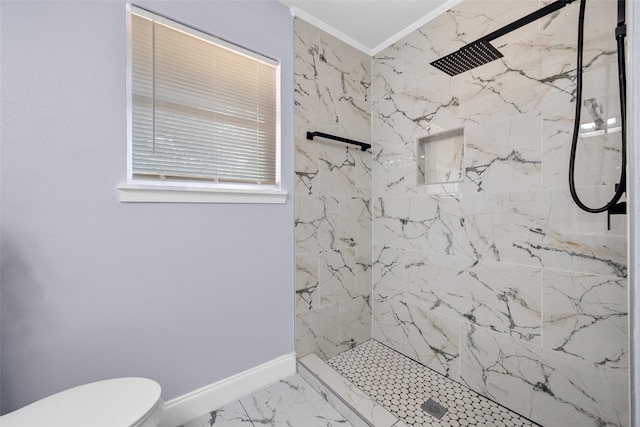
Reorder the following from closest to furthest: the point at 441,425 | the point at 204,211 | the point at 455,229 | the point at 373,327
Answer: the point at 441,425 < the point at 204,211 < the point at 455,229 < the point at 373,327

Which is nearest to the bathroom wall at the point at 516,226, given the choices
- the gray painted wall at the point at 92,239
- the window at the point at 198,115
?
the window at the point at 198,115

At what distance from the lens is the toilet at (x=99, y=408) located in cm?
86

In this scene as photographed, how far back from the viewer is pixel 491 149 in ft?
5.06

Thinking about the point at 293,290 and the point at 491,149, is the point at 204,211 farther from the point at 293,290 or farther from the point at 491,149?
the point at 491,149

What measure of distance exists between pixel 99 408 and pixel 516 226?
77.7 inches

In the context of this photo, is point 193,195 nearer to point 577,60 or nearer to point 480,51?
point 480,51

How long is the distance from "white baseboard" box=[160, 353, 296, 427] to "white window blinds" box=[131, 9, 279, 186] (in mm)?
1154

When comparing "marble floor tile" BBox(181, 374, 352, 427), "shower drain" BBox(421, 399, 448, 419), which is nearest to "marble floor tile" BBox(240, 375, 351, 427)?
"marble floor tile" BBox(181, 374, 352, 427)

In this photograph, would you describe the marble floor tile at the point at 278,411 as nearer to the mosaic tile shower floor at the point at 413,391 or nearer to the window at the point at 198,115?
the mosaic tile shower floor at the point at 413,391

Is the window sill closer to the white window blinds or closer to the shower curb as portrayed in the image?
the white window blinds

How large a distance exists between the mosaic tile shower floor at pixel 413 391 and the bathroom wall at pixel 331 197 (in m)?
0.21

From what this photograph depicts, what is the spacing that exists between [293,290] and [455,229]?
1.12 metres

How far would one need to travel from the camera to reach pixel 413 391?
1.61 meters

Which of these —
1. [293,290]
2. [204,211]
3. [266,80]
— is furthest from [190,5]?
[293,290]
